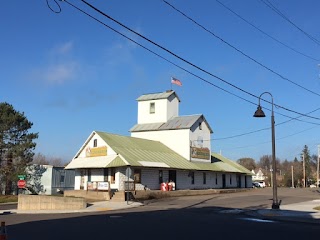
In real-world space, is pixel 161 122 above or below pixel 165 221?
above

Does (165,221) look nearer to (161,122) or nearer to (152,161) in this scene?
(152,161)

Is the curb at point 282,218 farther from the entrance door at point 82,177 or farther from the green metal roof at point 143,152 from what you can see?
the entrance door at point 82,177

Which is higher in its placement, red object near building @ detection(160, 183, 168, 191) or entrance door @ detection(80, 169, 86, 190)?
entrance door @ detection(80, 169, 86, 190)

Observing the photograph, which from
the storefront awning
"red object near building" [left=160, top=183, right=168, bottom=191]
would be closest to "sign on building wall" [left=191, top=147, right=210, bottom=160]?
"red object near building" [left=160, top=183, right=168, bottom=191]

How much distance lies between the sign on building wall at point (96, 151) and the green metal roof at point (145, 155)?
0.91m

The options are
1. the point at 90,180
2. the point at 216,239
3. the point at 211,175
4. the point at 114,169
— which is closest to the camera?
the point at 216,239

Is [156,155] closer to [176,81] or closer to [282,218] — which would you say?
[176,81]

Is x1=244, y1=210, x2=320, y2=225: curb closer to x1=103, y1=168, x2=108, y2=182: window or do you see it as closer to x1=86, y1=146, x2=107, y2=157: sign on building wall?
x1=103, y1=168, x2=108, y2=182: window

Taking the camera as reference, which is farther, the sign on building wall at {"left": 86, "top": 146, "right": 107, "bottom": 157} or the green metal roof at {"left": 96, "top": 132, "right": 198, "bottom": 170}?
the sign on building wall at {"left": 86, "top": 146, "right": 107, "bottom": 157}

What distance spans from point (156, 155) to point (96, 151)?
21.3 ft

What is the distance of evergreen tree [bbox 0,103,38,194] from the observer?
154ft

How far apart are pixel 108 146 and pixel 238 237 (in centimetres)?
2937

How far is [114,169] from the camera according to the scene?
40969 millimetres

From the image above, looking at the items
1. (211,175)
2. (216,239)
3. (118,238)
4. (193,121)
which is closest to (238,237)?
(216,239)
